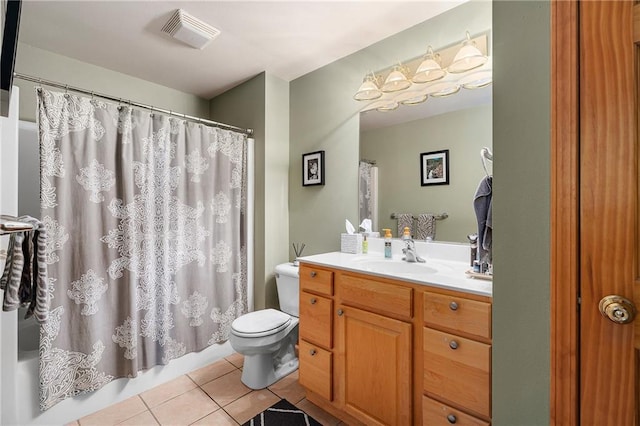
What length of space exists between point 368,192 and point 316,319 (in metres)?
0.98

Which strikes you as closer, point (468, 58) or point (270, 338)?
point (468, 58)

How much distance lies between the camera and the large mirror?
1598 mm

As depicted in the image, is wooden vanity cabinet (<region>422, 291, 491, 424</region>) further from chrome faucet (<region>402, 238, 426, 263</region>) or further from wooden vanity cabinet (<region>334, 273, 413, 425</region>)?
chrome faucet (<region>402, 238, 426, 263</region>)

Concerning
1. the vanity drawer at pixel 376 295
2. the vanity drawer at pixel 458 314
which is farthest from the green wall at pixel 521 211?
the vanity drawer at pixel 376 295

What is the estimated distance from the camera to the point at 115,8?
1.65 metres

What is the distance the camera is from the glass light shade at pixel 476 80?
1531mm

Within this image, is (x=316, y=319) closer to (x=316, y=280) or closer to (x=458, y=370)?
(x=316, y=280)

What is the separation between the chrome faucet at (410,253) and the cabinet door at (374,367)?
0.48 m

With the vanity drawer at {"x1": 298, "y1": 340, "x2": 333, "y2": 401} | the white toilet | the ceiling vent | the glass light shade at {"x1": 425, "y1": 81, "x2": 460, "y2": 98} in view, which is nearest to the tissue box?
the white toilet

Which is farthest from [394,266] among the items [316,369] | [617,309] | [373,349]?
[617,309]

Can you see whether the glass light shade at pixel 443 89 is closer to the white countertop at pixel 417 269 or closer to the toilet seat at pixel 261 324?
the white countertop at pixel 417 269

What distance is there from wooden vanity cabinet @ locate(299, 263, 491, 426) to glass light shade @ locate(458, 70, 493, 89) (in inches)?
46.0

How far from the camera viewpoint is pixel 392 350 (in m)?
1.30

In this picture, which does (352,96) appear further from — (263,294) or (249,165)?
(263,294)
